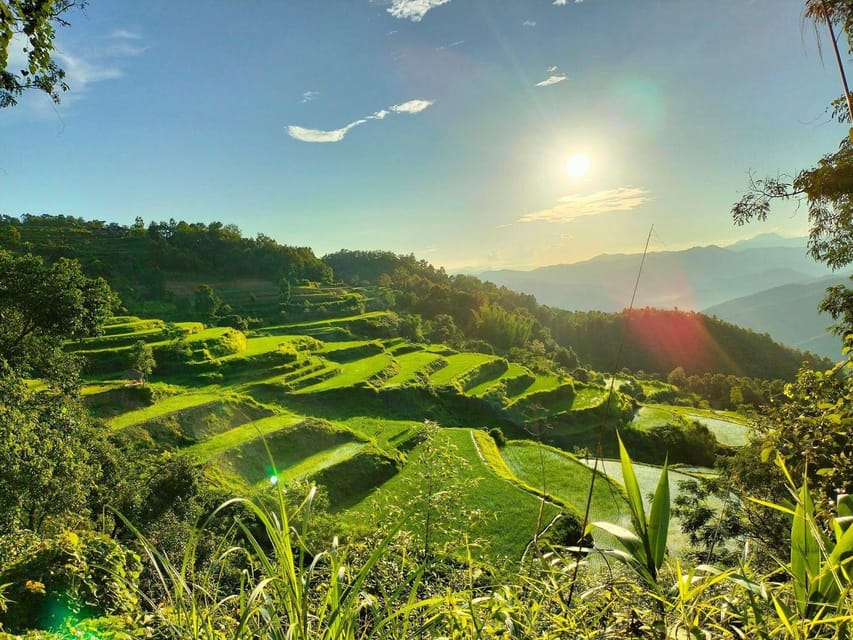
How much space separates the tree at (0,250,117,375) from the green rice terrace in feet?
17.0

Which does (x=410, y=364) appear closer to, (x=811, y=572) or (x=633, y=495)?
(x=633, y=495)

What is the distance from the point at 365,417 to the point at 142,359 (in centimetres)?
1360

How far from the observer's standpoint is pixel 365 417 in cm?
2845

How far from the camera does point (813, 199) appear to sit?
6.25 metres

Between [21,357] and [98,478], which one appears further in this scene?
[21,357]

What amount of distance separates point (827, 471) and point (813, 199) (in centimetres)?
514

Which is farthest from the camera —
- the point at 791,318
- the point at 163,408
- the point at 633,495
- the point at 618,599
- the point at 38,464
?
the point at 791,318

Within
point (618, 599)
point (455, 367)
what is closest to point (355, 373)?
point (455, 367)

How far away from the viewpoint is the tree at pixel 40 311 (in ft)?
41.5

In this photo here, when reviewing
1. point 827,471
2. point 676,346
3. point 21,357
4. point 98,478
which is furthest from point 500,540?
point 676,346

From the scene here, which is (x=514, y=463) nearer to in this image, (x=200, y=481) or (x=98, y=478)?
(x=200, y=481)

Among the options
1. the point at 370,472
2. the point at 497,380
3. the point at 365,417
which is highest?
the point at 365,417

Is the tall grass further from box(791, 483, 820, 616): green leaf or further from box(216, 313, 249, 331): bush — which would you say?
box(216, 313, 249, 331): bush

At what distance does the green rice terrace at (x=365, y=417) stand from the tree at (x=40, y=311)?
17.0ft
